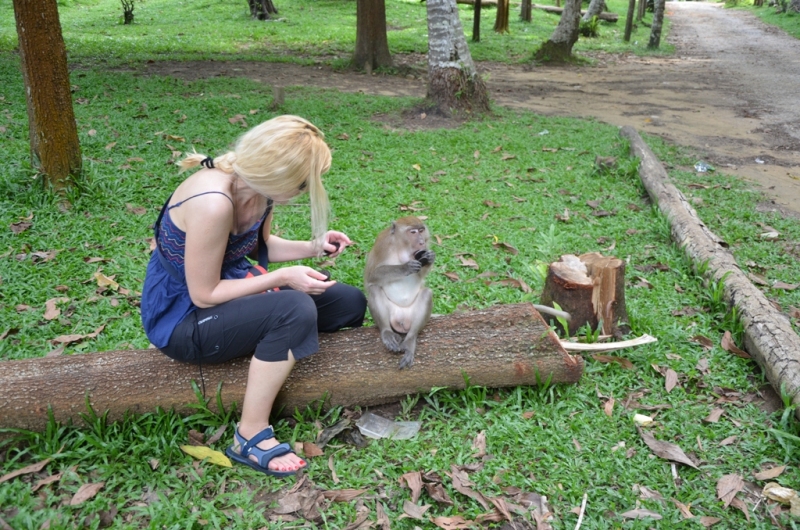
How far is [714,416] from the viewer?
3.27 m

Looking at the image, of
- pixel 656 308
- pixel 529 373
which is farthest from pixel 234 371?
pixel 656 308

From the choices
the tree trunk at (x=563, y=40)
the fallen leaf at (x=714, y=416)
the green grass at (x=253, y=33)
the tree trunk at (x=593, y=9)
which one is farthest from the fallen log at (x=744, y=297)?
the tree trunk at (x=593, y=9)

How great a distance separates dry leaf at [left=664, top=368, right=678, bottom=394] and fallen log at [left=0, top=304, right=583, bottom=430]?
0.54 meters

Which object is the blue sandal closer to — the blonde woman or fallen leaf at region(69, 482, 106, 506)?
the blonde woman

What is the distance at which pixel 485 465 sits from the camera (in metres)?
2.93

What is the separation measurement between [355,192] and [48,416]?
393cm

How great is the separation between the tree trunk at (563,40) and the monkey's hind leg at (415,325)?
14.0m

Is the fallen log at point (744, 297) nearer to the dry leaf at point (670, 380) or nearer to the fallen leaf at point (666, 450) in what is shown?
the dry leaf at point (670, 380)

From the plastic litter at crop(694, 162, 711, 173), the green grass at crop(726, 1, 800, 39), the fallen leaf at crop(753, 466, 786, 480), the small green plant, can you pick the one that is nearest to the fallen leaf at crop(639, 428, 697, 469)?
the fallen leaf at crop(753, 466, 786, 480)

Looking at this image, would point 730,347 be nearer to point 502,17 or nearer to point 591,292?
point 591,292

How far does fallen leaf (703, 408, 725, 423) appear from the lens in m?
3.24

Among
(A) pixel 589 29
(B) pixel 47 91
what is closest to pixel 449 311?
(B) pixel 47 91

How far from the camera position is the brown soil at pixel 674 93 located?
8.42 metres

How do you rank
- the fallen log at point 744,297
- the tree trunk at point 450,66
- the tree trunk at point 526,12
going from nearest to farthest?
1. the fallen log at point 744,297
2. the tree trunk at point 450,66
3. the tree trunk at point 526,12
